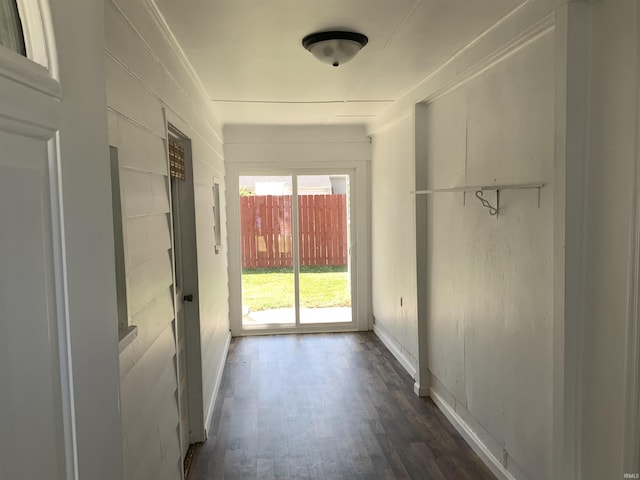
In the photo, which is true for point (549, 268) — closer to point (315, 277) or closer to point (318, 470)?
point (318, 470)

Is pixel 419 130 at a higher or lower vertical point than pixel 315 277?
higher

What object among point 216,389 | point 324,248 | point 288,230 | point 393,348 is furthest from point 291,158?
point 216,389

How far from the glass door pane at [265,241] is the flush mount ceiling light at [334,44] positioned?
3.25 meters

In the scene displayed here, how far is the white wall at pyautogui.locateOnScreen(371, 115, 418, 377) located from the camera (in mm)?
4340

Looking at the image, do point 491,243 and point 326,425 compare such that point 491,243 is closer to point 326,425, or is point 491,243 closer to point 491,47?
point 491,47

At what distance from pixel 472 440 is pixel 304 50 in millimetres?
2604

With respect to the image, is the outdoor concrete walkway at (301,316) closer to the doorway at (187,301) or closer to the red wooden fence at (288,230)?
the red wooden fence at (288,230)

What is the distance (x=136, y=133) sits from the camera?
1.84 m

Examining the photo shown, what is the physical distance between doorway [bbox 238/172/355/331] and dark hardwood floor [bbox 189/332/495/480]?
3.06 feet

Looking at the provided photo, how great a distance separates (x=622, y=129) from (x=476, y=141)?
1.34m

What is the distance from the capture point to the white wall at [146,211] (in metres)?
1.62

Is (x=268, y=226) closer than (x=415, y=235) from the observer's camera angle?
No

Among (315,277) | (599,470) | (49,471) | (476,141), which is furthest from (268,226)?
(49,471)

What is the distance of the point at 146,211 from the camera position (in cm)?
196
